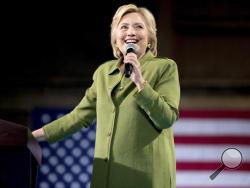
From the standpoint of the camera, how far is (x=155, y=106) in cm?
150

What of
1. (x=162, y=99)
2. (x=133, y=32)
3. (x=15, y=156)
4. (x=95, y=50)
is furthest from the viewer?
(x=95, y=50)

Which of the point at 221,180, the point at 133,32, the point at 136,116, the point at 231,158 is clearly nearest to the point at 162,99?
the point at 136,116

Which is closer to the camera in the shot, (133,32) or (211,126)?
(133,32)

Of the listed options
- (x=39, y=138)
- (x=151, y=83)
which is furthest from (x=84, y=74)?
(x=151, y=83)

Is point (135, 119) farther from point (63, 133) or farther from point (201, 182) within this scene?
point (201, 182)

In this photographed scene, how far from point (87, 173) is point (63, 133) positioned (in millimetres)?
1781

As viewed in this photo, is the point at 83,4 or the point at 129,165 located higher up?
the point at 83,4

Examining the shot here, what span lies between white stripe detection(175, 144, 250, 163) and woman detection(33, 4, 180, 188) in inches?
76.4

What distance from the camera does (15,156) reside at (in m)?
1.41

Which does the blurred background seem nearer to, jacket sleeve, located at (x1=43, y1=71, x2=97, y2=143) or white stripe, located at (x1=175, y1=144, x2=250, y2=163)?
white stripe, located at (x1=175, y1=144, x2=250, y2=163)

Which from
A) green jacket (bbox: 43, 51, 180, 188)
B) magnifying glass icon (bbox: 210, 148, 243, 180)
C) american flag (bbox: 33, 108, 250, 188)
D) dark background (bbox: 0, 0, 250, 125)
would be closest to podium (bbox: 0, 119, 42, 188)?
green jacket (bbox: 43, 51, 180, 188)

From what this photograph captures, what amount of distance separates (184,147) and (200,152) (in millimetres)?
104

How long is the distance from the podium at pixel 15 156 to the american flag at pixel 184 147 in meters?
2.13

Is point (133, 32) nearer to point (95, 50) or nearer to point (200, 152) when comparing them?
point (200, 152)
